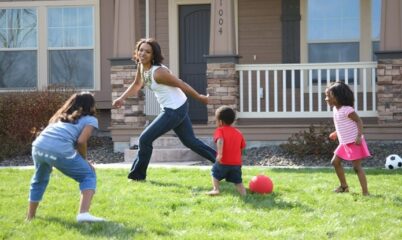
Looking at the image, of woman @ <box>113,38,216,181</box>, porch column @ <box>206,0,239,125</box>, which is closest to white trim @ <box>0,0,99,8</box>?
porch column @ <box>206,0,239,125</box>

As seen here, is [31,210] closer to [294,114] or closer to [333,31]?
[294,114]

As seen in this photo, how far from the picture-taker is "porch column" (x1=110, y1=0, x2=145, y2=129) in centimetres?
1223

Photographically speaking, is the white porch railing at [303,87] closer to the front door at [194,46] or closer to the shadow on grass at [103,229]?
the front door at [194,46]

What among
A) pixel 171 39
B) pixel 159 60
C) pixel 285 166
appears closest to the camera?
pixel 159 60

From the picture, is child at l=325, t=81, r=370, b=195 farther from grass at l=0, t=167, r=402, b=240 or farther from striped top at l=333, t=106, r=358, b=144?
grass at l=0, t=167, r=402, b=240

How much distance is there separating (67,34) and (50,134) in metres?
9.46

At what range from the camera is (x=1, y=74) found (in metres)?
14.7

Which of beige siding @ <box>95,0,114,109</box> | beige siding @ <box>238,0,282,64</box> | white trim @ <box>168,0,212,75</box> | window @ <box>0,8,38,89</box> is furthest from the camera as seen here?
window @ <box>0,8,38,89</box>

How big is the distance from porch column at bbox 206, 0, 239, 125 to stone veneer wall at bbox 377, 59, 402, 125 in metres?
2.58

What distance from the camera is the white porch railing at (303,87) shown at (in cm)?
1165

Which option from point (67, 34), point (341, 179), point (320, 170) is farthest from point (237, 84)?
point (341, 179)

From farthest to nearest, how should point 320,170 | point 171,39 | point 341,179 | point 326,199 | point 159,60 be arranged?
1. point 171,39
2. point 320,170
3. point 159,60
4. point 341,179
5. point 326,199

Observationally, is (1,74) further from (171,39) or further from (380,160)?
(380,160)

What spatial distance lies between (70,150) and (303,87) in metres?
7.49
